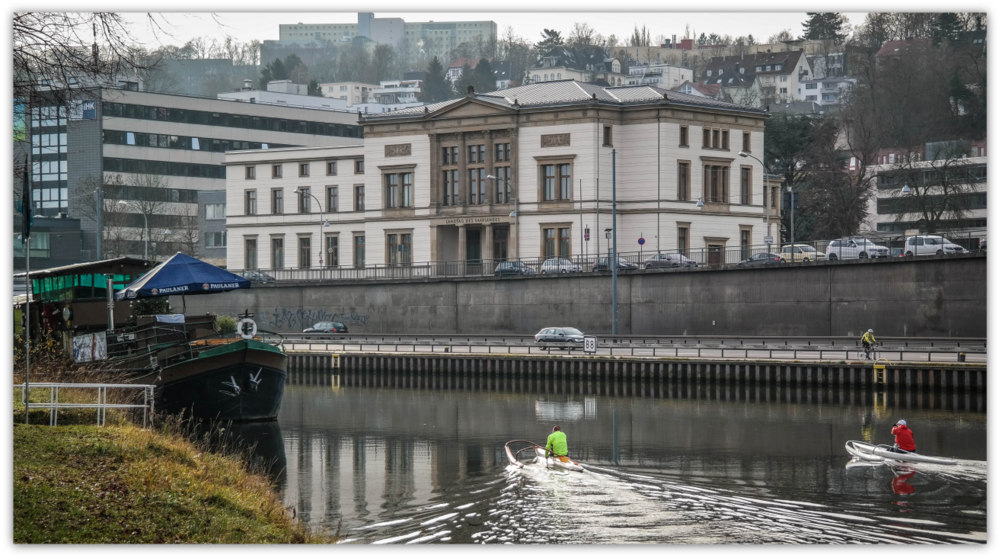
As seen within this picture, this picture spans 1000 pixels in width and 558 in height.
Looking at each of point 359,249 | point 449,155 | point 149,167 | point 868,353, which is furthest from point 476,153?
point 149,167

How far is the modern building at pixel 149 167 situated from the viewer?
113062 millimetres

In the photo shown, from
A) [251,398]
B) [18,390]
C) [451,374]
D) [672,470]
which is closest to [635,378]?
[451,374]

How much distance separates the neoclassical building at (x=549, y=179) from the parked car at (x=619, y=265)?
4.08ft

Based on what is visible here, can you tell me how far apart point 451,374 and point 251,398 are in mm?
22876

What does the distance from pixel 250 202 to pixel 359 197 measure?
10.8m

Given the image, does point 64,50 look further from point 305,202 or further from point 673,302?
point 305,202

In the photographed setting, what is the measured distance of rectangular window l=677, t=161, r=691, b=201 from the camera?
9206 centimetres

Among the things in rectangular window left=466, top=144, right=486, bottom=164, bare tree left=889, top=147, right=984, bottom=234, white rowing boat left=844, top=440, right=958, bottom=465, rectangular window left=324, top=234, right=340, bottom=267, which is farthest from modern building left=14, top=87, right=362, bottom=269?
white rowing boat left=844, top=440, right=958, bottom=465

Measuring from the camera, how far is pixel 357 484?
35562 millimetres

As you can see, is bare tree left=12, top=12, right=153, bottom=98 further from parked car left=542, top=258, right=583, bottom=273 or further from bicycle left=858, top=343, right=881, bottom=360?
parked car left=542, top=258, right=583, bottom=273

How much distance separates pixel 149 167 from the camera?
130125 millimetres

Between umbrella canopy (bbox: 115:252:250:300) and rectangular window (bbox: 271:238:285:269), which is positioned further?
rectangular window (bbox: 271:238:285:269)

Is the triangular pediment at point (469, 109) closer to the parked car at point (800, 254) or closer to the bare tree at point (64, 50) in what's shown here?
the parked car at point (800, 254)

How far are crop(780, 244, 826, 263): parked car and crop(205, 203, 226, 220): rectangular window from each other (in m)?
61.3
